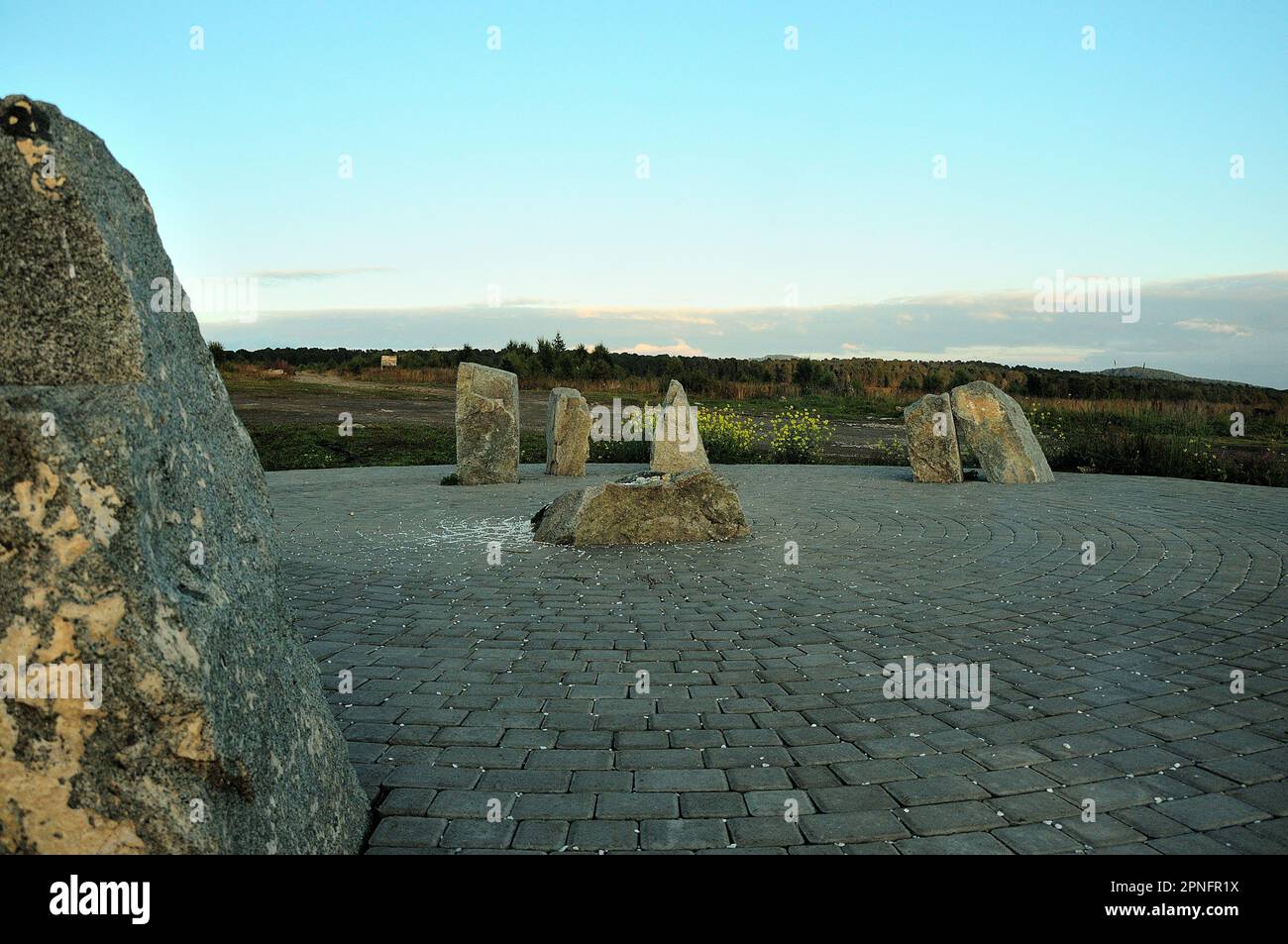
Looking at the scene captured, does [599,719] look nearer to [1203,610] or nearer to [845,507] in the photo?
[1203,610]

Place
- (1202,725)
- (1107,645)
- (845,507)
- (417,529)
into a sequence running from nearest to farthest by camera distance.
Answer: (1202,725) < (1107,645) < (417,529) < (845,507)

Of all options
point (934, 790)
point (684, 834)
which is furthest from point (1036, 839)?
point (684, 834)

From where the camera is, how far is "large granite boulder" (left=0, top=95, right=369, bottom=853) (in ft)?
6.85

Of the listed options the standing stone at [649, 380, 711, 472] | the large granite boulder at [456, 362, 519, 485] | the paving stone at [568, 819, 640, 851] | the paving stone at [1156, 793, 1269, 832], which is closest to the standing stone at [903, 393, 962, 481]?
the standing stone at [649, 380, 711, 472]

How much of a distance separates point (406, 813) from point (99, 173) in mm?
2527

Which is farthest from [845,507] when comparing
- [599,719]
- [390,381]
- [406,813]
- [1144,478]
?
[390,381]

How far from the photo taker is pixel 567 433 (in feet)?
52.3

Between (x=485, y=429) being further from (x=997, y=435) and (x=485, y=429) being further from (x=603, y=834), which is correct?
(x=603, y=834)

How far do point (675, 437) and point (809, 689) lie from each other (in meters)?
10.2

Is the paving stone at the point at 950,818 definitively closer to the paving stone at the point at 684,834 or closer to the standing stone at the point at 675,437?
the paving stone at the point at 684,834

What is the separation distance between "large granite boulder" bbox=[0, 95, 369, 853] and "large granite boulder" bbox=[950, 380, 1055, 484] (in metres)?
13.7

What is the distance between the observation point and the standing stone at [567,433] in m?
15.7

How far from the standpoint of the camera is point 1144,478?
15.5 m

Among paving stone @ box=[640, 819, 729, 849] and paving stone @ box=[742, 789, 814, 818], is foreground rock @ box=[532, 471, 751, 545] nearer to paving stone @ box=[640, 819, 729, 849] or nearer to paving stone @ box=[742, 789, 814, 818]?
paving stone @ box=[742, 789, 814, 818]
